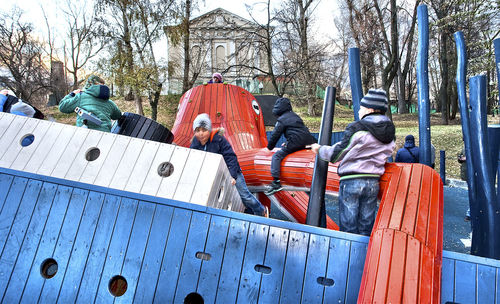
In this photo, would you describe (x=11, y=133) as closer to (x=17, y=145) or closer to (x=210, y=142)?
(x=17, y=145)

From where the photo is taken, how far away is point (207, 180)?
8.87ft

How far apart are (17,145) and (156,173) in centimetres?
127

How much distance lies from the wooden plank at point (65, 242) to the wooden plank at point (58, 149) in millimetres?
485

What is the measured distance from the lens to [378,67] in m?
20.8

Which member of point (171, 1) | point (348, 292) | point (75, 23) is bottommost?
point (348, 292)

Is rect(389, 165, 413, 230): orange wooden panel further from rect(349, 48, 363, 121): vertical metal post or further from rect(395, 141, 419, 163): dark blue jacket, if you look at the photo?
rect(395, 141, 419, 163): dark blue jacket

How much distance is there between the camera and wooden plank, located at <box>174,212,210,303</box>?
222cm

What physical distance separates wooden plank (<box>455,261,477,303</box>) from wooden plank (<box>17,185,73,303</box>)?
2.48 m

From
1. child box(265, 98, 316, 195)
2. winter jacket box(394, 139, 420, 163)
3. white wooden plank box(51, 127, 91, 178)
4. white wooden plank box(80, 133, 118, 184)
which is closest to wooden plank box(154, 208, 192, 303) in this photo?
white wooden plank box(80, 133, 118, 184)

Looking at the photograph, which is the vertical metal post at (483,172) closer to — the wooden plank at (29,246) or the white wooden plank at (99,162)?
the white wooden plank at (99,162)

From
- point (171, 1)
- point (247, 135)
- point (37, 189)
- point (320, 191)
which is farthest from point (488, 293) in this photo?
point (171, 1)

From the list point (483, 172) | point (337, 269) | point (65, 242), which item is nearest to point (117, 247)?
point (65, 242)

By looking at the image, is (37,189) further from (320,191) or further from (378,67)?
(378,67)

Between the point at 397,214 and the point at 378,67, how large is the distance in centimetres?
2044
